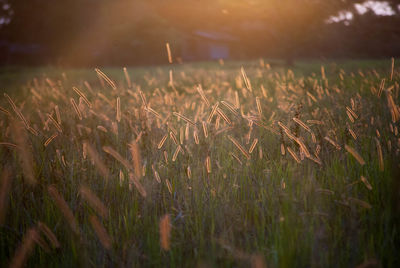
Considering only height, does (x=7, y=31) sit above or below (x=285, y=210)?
above

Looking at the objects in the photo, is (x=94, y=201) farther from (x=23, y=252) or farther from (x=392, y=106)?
(x=392, y=106)

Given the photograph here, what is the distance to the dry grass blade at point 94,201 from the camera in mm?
1459

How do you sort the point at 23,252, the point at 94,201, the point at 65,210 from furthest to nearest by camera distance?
the point at 94,201 → the point at 65,210 → the point at 23,252

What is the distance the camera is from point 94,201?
1.53 m

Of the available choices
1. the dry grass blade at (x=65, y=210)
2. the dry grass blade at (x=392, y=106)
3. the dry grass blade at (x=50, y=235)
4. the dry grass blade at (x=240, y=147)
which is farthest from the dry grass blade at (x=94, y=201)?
the dry grass blade at (x=392, y=106)

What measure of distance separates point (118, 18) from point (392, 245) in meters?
28.9

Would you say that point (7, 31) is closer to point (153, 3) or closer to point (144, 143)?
point (153, 3)

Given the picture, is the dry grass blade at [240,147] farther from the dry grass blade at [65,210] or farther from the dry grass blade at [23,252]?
the dry grass blade at [23,252]

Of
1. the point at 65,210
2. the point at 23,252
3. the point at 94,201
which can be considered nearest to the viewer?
the point at 23,252

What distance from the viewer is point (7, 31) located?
87.5 feet

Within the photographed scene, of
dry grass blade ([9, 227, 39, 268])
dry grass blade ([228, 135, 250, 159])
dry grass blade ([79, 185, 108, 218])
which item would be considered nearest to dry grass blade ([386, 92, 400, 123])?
dry grass blade ([228, 135, 250, 159])

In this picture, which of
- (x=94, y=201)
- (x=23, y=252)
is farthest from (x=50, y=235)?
(x=94, y=201)

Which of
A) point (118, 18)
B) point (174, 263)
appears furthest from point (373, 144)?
point (118, 18)

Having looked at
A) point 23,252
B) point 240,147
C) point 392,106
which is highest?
point 392,106
